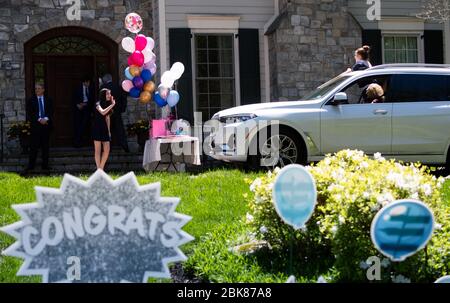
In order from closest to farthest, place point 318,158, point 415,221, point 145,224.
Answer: point 415,221 → point 145,224 → point 318,158

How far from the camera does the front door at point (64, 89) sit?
15805 mm

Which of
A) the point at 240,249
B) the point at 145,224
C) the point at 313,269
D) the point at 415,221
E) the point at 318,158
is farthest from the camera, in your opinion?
the point at 318,158

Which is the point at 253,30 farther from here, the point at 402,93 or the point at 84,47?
the point at 402,93

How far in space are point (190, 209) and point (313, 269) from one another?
2.10m

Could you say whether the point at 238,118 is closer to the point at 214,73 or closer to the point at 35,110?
the point at 35,110

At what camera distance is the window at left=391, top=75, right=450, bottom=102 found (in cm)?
1055

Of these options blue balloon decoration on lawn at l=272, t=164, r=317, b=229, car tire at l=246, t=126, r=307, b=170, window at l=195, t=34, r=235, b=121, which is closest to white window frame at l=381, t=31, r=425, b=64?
window at l=195, t=34, r=235, b=121

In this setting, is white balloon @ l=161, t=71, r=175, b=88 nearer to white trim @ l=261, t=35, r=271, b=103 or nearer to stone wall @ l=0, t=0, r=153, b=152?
stone wall @ l=0, t=0, r=153, b=152

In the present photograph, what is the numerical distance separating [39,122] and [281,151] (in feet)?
16.9

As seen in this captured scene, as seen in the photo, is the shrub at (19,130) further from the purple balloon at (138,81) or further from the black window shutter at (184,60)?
the black window shutter at (184,60)

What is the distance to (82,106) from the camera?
15.1 m

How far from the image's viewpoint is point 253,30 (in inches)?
616
